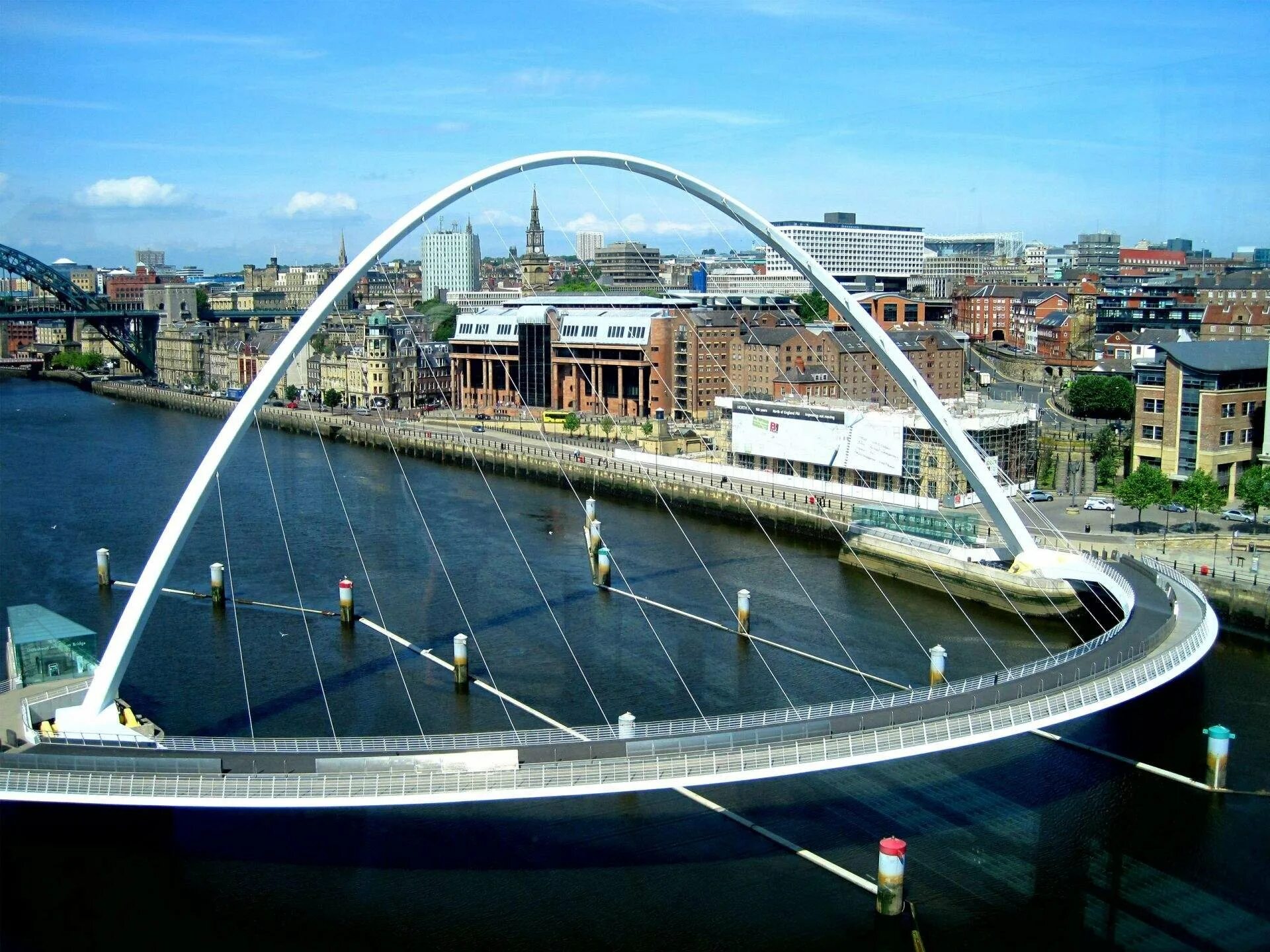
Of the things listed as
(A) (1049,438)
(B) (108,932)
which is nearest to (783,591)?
(B) (108,932)

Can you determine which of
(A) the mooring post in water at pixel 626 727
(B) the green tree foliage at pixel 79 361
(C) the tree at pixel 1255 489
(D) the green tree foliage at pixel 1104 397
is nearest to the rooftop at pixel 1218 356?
(C) the tree at pixel 1255 489

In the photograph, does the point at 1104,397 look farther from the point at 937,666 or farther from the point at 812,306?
the point at 937,666

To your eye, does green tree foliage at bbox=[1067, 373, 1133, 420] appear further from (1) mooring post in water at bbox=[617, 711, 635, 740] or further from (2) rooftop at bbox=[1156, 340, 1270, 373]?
(1) mooring post in water at bbox=[617, 711, 635, 740]

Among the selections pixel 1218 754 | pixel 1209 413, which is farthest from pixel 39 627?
pixel 1209 413

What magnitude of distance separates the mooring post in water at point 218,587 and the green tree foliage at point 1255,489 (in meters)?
18.9

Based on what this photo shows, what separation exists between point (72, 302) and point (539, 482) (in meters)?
55.2

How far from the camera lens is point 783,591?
2292 cm

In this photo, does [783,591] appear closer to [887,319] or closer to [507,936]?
[507,936]

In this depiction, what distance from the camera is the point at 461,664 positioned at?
17.1 meters

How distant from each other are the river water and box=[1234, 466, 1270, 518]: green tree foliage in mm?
5411

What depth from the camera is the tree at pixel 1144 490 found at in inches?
956

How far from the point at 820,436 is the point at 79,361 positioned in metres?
64.3

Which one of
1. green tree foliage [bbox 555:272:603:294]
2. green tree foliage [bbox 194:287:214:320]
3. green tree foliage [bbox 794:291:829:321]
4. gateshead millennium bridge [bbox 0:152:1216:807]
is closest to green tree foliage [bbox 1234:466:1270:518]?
gateshead millennium bridge [bbox 0:152:1216:807]

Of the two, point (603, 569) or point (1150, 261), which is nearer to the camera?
point (603, 569)
